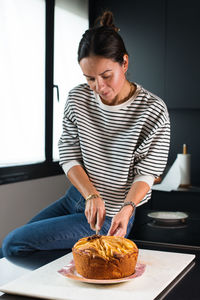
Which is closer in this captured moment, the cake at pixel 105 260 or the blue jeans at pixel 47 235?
the cake at pixel 105 260

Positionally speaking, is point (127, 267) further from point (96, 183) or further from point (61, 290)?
point (96, 183)

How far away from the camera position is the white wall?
3.07 m

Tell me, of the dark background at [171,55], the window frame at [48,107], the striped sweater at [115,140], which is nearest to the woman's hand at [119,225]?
the striped sweater at [115,140]

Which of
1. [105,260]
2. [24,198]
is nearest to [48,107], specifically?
[24,198]

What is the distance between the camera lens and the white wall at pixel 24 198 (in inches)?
121

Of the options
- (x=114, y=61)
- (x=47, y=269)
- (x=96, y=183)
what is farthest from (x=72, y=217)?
(x=114, y=61)

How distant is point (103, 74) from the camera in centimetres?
158

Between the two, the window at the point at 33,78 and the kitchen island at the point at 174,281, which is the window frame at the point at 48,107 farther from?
the kitchen island at the point at 174,281

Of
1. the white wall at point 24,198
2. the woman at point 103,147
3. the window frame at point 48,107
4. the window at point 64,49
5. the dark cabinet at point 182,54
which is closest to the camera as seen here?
the woman at point 103,147

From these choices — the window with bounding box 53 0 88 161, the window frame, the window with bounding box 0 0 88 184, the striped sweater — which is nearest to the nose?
the striped sweater

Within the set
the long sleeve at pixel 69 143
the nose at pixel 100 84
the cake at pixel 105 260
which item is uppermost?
the nose at pixel 100 84

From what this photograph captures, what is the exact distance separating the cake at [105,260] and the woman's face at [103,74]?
0.61 metres

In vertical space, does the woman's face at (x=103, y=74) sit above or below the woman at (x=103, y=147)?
above

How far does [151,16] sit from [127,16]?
212mm
